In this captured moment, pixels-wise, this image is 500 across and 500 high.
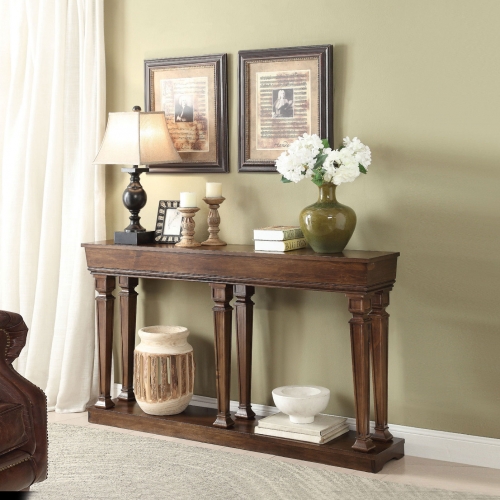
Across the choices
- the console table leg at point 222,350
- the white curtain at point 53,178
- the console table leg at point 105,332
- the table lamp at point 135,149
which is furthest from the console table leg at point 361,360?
the white curtain at point 53,178

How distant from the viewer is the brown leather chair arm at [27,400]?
2.64m

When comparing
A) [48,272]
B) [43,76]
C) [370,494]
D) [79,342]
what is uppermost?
[43,76]

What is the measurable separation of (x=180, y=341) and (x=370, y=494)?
1.22 m

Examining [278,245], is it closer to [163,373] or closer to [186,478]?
[163,373]

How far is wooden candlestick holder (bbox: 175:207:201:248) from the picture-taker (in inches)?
146

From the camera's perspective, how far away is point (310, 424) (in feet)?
11.3

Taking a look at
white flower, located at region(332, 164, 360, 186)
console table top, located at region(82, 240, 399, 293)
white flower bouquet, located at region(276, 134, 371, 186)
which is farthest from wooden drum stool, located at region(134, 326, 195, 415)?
white flower, located at region(332, 164, 360, 186)

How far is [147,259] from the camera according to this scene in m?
3.72

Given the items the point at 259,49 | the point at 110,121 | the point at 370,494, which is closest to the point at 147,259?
the point at 110,121

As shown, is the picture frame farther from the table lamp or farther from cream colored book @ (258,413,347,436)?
cream colored book @ (258,413,347,436)

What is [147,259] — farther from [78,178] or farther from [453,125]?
[453,125]

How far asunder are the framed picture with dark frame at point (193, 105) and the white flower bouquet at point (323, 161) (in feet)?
1.96

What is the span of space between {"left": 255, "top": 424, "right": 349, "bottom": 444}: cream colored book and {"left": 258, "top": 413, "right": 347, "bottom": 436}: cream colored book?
0.04 ft

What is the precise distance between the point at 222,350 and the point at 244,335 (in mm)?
120
